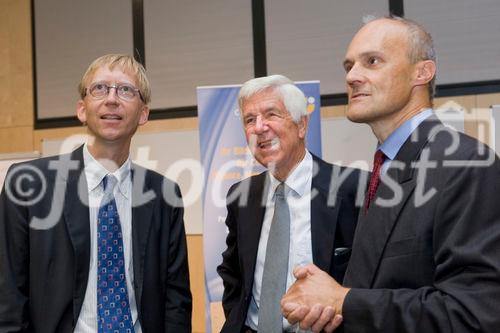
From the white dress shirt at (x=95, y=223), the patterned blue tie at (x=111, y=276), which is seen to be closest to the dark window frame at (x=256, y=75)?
the white dress shirt at (x=95, y=223)

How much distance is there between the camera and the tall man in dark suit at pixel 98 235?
1.72 m

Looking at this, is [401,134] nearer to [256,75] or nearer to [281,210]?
[281,210]

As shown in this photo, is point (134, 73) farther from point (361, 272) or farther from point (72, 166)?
point (361, 272)

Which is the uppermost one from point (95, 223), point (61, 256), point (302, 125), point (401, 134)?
point (302, 125)

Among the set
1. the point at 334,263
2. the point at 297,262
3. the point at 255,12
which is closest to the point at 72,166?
the point at 297,262

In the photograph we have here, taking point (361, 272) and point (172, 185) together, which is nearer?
point (361, 272)

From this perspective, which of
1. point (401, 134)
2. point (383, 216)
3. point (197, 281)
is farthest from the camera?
point (197, 281)

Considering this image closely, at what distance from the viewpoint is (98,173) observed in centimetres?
188

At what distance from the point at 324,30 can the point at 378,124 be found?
2968 millimetres

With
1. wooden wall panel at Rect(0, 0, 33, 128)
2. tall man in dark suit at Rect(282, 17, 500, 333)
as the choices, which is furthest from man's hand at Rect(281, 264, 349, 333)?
wooden wall panel at Rect(0, 0, 33, 128)

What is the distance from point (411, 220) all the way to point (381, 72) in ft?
1.45

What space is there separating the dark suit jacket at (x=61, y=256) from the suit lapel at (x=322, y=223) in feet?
1.88

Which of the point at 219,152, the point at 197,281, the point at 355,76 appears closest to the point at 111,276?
the point at 355,76

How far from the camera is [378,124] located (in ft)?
4.69
